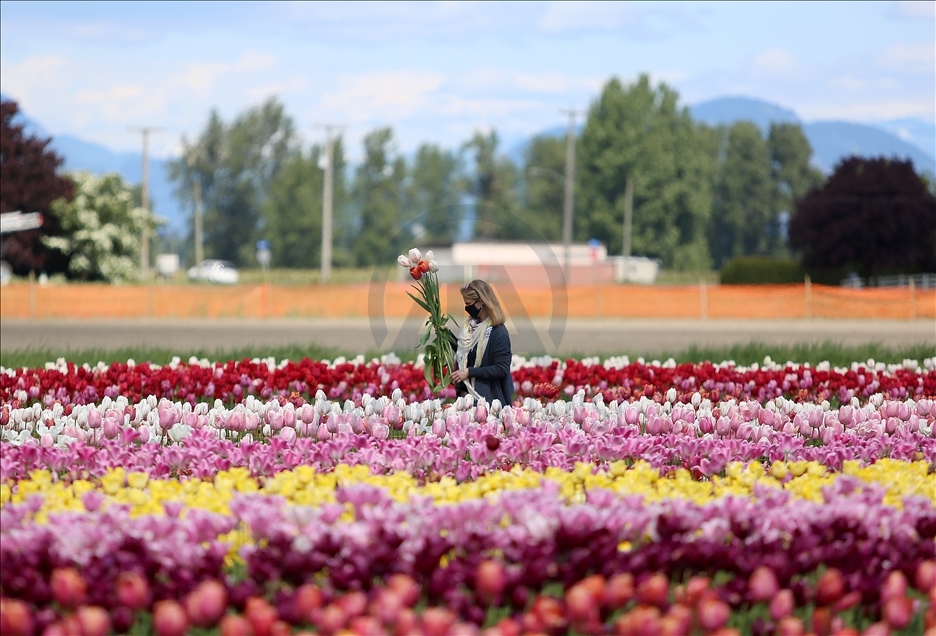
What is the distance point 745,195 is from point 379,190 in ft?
105

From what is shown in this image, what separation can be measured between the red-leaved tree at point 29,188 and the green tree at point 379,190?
142ft

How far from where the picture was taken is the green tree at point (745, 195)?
9839 cm

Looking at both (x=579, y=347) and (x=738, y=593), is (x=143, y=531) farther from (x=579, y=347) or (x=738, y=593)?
(x=579, y=347)

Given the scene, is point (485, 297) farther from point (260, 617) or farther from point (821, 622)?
point (260, 617)

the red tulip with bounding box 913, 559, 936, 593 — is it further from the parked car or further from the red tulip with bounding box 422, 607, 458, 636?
the parked car

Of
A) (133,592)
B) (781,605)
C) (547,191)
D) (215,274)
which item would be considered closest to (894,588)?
(781,605)

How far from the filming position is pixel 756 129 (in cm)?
10144

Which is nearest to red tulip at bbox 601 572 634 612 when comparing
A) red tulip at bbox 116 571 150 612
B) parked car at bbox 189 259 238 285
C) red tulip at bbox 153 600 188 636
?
red tulip at bbox 153 600 188 636

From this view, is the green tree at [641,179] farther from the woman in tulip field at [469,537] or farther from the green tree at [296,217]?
the woman in tulip field at [469,537]

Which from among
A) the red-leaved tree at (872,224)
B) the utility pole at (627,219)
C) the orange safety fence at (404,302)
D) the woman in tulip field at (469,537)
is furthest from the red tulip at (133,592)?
the utility pole at (627,219)

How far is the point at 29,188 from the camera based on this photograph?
143 feet

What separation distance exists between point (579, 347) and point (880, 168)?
3457cm

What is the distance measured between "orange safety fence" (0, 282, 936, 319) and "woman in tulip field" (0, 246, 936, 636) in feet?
89.5

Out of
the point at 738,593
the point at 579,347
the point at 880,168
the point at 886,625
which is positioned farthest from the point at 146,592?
the point at 880,168
